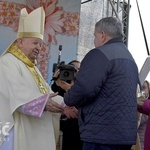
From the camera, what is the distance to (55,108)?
189 cm

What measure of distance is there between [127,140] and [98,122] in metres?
0.19

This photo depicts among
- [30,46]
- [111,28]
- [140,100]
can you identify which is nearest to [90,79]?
[111,28]

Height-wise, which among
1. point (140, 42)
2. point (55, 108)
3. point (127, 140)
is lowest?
point (127, 140)

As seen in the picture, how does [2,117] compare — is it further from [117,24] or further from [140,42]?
[140,42]

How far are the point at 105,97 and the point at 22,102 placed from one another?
20.3 inches

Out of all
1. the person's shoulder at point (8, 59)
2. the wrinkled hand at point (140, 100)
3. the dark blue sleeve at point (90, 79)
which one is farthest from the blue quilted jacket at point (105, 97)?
the person's shoulder at point (8, 59)

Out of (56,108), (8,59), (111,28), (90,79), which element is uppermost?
(111,28)

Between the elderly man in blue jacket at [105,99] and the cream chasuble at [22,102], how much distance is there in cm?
37

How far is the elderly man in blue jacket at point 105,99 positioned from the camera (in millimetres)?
1601

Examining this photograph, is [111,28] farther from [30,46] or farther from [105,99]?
[30,46]

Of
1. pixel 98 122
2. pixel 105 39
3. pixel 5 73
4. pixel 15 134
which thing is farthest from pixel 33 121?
pixel 105 39

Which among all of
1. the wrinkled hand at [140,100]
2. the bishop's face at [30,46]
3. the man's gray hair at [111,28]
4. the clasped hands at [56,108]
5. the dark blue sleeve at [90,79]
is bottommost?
the clasped hands at [56,108]

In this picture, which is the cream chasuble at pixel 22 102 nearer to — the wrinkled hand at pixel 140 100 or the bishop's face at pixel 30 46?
the bishop's face at pixel 30 46

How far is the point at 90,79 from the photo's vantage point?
1.58 m
